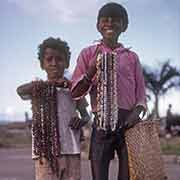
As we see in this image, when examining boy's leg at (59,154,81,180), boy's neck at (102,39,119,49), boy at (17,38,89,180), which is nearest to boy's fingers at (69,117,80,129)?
boy at (17,38,89,180)

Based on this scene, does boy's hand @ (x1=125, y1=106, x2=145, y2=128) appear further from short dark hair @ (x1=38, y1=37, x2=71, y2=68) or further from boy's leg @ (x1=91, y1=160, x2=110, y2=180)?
short dark hair @ (x1=38, y1=37, x2=71, y2=68)

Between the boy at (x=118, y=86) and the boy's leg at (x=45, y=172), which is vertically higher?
the boy at (x=118, y=86)

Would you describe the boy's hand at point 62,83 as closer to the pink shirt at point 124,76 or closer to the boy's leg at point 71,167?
the pink shirt at point 124,76

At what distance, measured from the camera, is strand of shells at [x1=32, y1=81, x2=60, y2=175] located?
3359 mm

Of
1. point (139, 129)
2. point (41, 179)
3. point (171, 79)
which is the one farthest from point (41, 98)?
point (171, 79)

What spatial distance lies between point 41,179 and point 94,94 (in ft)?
2.19

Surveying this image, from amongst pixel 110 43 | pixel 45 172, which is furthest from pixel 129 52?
pixel 45 172

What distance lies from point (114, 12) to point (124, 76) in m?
0.37

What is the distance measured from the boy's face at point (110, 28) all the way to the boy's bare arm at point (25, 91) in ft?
1.87

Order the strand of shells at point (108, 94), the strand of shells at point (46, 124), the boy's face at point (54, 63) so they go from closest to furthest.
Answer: the strand of shells at point (108, 94) < the strand of shells at point (46, 124) < the boy's face at point (54, 63)

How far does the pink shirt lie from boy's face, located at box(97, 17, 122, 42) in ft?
0.19

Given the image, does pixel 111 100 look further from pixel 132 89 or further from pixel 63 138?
pixel 63 138

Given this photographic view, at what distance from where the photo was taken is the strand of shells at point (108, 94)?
117 inches

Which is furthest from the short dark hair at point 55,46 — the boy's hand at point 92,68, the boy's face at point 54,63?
the boy's hand at point 92,68
